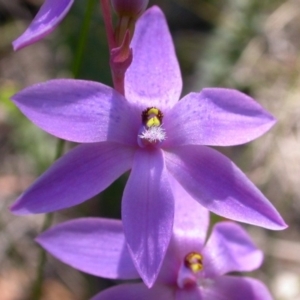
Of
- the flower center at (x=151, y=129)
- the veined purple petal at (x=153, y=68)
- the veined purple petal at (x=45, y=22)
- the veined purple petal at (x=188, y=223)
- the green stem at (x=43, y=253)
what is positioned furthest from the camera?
the green stem at (x=43, y=253)

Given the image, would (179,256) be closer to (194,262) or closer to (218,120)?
(194,262)

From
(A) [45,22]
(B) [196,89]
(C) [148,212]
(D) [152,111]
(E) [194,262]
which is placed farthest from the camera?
(B) [196,89]

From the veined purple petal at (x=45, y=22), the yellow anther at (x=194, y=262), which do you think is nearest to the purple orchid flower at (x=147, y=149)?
the veined purple petal at (x=45, y=22)

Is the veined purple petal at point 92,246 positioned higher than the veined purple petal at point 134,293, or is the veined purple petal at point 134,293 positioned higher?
the veined purple petal at point 92,246

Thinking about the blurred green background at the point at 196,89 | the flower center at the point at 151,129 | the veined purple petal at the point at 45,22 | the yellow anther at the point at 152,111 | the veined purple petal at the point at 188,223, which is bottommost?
the blurred green background at the point at 196,89

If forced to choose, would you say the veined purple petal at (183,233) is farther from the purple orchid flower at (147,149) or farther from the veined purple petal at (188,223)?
the purple orchid flower at (147,149)

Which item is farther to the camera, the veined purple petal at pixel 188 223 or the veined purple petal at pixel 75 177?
the veined purple petal at pixel 188 223

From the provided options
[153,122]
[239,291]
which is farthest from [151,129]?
[239,291]
